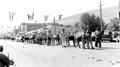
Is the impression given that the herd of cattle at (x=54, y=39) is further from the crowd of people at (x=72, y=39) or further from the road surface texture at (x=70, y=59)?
the road surface texture at (x=70, y=59)

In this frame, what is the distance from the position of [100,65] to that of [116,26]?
10941 centimetres

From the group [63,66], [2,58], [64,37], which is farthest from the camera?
[64,37]

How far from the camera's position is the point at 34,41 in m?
49.1

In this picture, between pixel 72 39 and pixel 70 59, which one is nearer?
pixel 70 59

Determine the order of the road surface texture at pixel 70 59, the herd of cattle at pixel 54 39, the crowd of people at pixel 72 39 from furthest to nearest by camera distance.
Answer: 1. the herd of cattle at pixel 54 39
2. the crowd of people at pixel 72 39
3. the road surface texture at pixel 70 59

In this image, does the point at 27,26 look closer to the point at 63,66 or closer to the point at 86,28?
the point at 86,28

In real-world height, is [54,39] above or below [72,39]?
below

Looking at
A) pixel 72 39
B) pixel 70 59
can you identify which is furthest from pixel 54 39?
pixel 70 59

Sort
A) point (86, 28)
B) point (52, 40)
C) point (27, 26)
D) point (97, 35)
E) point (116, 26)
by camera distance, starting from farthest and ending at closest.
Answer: point (27, 26)
point (116, 26)
point (52, 40)
point (97, 35)
point (86, 28)

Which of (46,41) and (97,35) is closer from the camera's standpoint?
(97,35)

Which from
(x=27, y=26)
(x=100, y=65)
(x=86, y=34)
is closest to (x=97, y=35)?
(x=86, y=34)

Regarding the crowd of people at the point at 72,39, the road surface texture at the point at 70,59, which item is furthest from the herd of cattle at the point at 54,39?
the road surface texture at the point at 70,59

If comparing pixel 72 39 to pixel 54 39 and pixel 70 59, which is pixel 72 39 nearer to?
pixel 54 39

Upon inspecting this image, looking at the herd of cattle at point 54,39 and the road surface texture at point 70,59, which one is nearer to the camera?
the road surface texture at point 70,59
